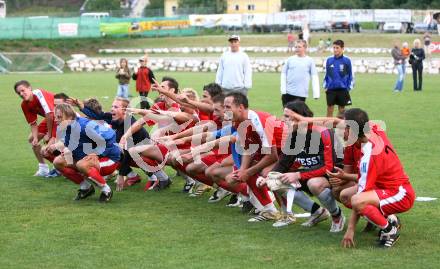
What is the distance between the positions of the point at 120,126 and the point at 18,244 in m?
4.07

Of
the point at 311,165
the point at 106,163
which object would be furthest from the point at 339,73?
the point at 311,165

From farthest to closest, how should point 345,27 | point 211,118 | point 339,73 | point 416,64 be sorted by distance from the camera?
1. point 345,27
2. point 416,64
3. point 339,73
4. point 211,118

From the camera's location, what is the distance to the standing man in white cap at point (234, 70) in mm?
16547

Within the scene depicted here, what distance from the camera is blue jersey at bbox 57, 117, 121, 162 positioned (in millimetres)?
10641

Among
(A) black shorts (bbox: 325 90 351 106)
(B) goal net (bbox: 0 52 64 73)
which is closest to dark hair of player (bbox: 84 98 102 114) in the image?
(A) black shorts (bbox: 325 90 351 106)

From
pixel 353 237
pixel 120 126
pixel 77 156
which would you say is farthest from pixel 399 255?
pixel 120 126

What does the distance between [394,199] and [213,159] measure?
3.28 m

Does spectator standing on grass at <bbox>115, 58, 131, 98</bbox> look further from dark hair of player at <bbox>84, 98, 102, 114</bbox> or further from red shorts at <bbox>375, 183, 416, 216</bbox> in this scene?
red shorts at <bbox>375, 183, 416, 216</bbox>

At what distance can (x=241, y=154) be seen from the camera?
9609 mm

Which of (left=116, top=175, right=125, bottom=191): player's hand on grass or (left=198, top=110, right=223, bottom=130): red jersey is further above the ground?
(left=198, top=110, right=223, bottom=130): red jersey

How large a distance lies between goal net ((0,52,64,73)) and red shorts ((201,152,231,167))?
35.7 meters

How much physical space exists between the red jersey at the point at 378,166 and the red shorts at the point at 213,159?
288 cm

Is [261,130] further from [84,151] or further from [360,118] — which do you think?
[84,151]

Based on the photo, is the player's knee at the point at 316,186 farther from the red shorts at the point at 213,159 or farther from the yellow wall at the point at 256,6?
the yellow wall at the point at 256,6
